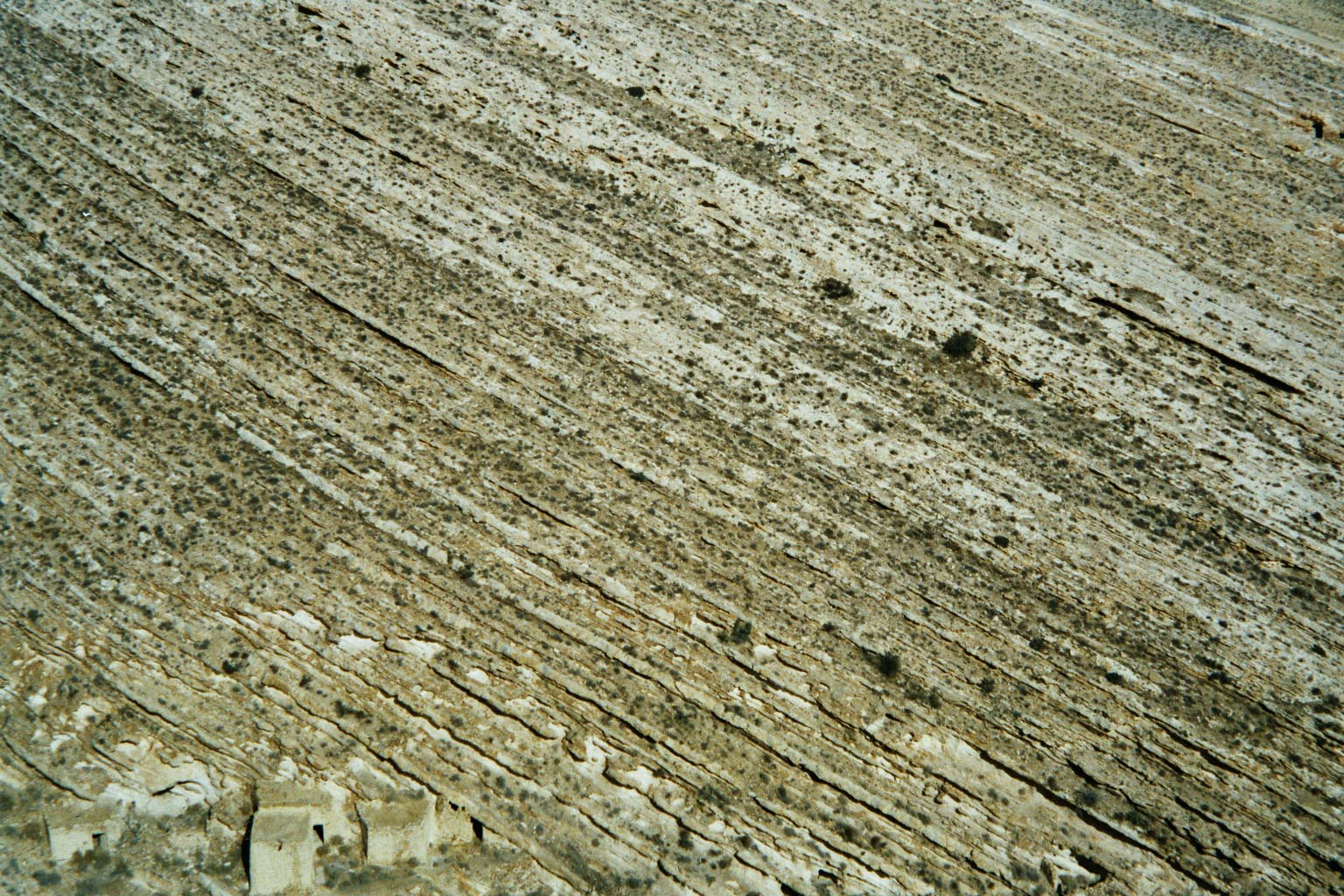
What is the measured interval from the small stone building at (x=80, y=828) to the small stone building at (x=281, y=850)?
74 centimetres

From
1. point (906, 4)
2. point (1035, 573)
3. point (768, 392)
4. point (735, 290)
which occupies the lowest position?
point (1035, 573)

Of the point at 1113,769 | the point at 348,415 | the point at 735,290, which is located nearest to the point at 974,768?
the point at 1113,769

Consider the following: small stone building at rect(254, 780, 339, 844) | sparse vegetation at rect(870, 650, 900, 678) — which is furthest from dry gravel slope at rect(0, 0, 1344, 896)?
small stone building at rect(254, 780, 339, 844)

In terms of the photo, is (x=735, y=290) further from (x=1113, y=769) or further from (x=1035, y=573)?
(x=1113, y=769)

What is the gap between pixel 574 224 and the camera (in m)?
6.71

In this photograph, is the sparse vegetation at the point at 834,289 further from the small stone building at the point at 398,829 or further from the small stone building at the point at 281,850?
the small stone building at the point at 281,850

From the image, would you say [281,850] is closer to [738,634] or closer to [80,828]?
[80,828]

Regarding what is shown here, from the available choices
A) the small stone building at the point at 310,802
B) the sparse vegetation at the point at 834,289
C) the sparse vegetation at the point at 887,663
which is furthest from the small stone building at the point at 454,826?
the sparse vegetation at the point at 834,289

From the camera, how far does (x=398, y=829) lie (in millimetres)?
4871

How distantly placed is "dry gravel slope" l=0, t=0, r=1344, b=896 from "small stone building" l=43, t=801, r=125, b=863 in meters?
0.21

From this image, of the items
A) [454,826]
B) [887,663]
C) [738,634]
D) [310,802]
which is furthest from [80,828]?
[887,663]

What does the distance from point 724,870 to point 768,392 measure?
10.00ft

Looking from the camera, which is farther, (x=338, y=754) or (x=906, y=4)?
(x=906, y=4)

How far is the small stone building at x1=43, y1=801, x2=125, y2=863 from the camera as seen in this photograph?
4.68 m
